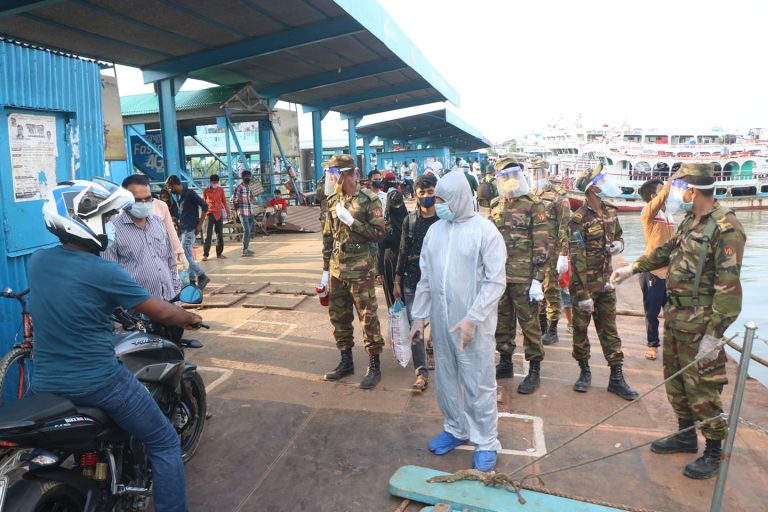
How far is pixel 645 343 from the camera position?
5754 millimetres

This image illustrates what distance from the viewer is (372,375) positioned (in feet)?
15.2

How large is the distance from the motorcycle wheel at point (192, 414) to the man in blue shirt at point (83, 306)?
938mm

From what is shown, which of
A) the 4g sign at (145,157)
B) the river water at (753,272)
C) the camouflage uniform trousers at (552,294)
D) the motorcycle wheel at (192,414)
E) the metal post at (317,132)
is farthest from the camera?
the metal post at (317,132)

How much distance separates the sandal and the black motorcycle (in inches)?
77.3

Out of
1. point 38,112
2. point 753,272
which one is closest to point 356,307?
point 38,112

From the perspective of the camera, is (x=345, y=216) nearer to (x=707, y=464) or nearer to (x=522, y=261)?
(x=522, y=261)

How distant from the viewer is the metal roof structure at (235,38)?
8.52 metres

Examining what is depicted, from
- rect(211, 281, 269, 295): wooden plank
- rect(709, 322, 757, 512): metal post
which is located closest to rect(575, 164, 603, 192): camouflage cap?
rect(709, 322, 757, 512): metal post

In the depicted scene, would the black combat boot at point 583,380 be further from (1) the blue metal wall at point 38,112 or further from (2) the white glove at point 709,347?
(1) the blue metal wall at point 38,112

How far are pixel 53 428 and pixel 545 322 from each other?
518 centimetres

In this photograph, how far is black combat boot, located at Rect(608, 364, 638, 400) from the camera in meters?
4.31

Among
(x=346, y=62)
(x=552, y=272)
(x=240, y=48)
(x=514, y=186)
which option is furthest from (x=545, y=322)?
(x=346, y=62)

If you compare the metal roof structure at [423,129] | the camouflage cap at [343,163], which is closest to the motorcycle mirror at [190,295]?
the camouflage cap at [343,163]

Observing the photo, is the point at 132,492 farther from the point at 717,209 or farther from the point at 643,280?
the point at 643,280
